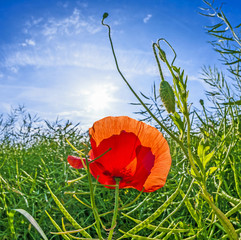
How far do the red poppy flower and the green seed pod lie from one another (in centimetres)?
10

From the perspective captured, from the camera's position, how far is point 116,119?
0.36m

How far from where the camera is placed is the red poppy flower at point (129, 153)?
351 millimetres

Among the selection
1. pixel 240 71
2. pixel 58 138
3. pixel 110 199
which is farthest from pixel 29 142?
pixel 240 71

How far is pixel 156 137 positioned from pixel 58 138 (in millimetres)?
837

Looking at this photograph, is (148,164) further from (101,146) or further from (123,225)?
(123,225)

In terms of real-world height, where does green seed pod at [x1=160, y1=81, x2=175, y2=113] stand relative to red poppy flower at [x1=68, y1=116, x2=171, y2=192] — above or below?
above

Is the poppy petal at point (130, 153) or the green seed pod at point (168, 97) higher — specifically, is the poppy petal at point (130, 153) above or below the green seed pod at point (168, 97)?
below

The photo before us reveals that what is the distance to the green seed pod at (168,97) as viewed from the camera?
0.25m

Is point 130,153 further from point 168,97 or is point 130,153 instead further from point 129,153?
point 168,97

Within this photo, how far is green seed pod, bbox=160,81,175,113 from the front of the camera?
0.83 feet

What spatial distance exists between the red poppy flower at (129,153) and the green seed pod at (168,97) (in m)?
0.10

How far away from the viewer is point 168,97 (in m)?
0.25

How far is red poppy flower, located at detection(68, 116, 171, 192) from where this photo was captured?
35 cm

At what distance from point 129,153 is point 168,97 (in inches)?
5.2
